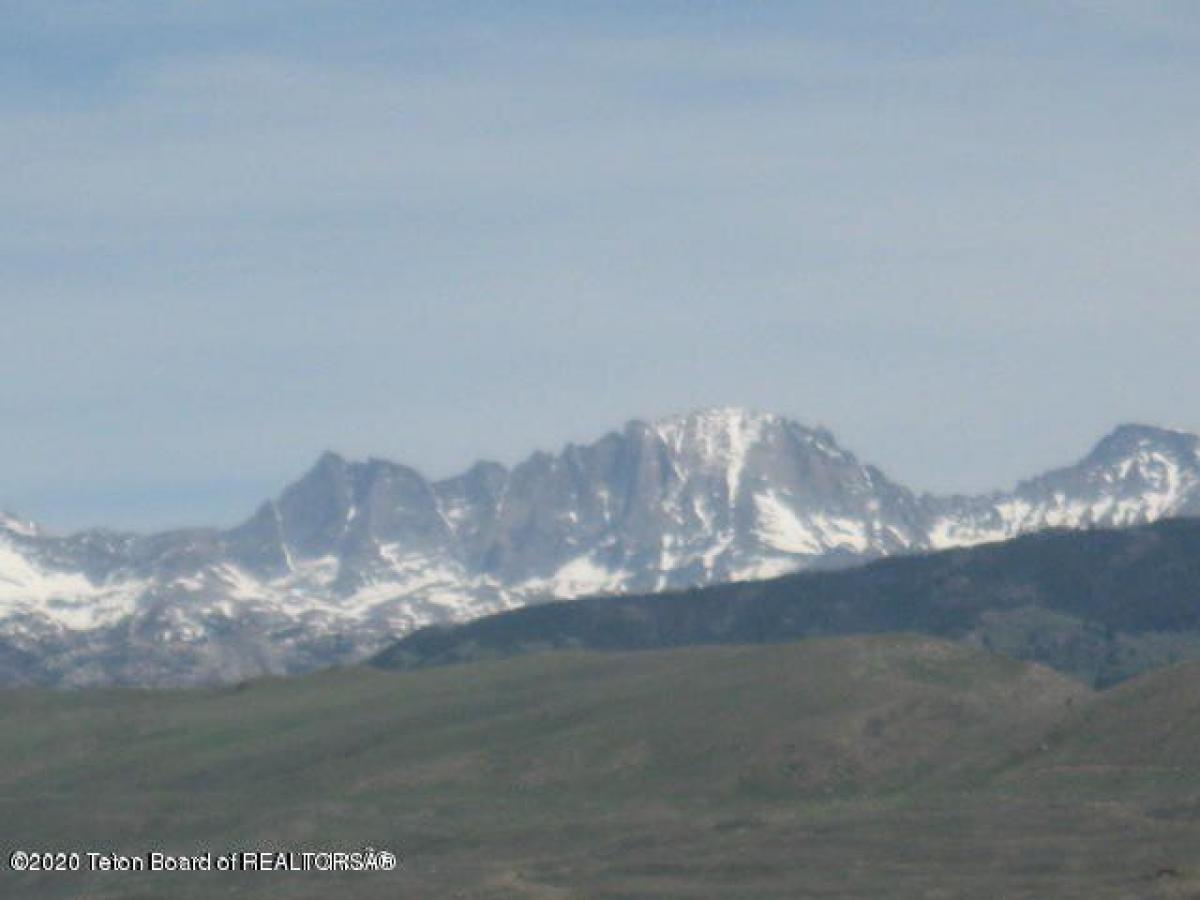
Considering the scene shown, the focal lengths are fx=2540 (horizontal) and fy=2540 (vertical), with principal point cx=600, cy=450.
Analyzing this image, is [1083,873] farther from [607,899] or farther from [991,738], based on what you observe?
[991,738]

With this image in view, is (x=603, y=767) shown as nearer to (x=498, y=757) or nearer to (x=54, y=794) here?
(x=498, y=757)

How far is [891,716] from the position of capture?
611ft

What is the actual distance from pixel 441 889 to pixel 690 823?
107ft

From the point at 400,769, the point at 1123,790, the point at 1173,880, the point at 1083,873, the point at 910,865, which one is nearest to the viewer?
the point at 1173,880

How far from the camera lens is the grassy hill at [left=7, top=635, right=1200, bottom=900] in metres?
123

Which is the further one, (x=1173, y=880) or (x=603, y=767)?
(x=603, y=767)

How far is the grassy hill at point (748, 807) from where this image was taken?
12294 centimetres

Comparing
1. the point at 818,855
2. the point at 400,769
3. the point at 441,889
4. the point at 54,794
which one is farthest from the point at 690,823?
the point at 54,794

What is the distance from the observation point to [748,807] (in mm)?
164375

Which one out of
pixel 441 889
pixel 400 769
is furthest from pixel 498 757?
pixel 441 889

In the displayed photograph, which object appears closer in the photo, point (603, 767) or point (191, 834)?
point (191, 834)

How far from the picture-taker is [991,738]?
580 ft

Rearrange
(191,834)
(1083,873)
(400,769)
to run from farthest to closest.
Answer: (400,769) → (191,834) → (1083,873)

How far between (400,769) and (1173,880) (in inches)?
3628
